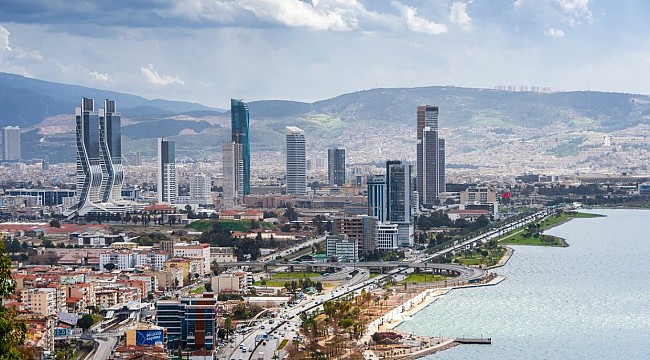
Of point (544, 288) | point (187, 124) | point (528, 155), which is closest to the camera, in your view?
point (544, 288)

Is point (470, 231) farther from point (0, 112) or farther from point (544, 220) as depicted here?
point (0, 112)

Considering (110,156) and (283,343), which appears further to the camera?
(110,156)

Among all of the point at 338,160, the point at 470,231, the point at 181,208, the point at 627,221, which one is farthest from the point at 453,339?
the point at 338,160

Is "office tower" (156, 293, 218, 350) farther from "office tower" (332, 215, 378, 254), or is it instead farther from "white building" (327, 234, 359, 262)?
"office tower" (332, 215, 378, 254)

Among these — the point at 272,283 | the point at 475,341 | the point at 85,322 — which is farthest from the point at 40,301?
the point at 475,341

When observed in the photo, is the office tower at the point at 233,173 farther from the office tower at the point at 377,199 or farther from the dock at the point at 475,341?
the dock at the point at 475,341

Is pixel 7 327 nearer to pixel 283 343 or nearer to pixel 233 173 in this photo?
pixel 283 343
